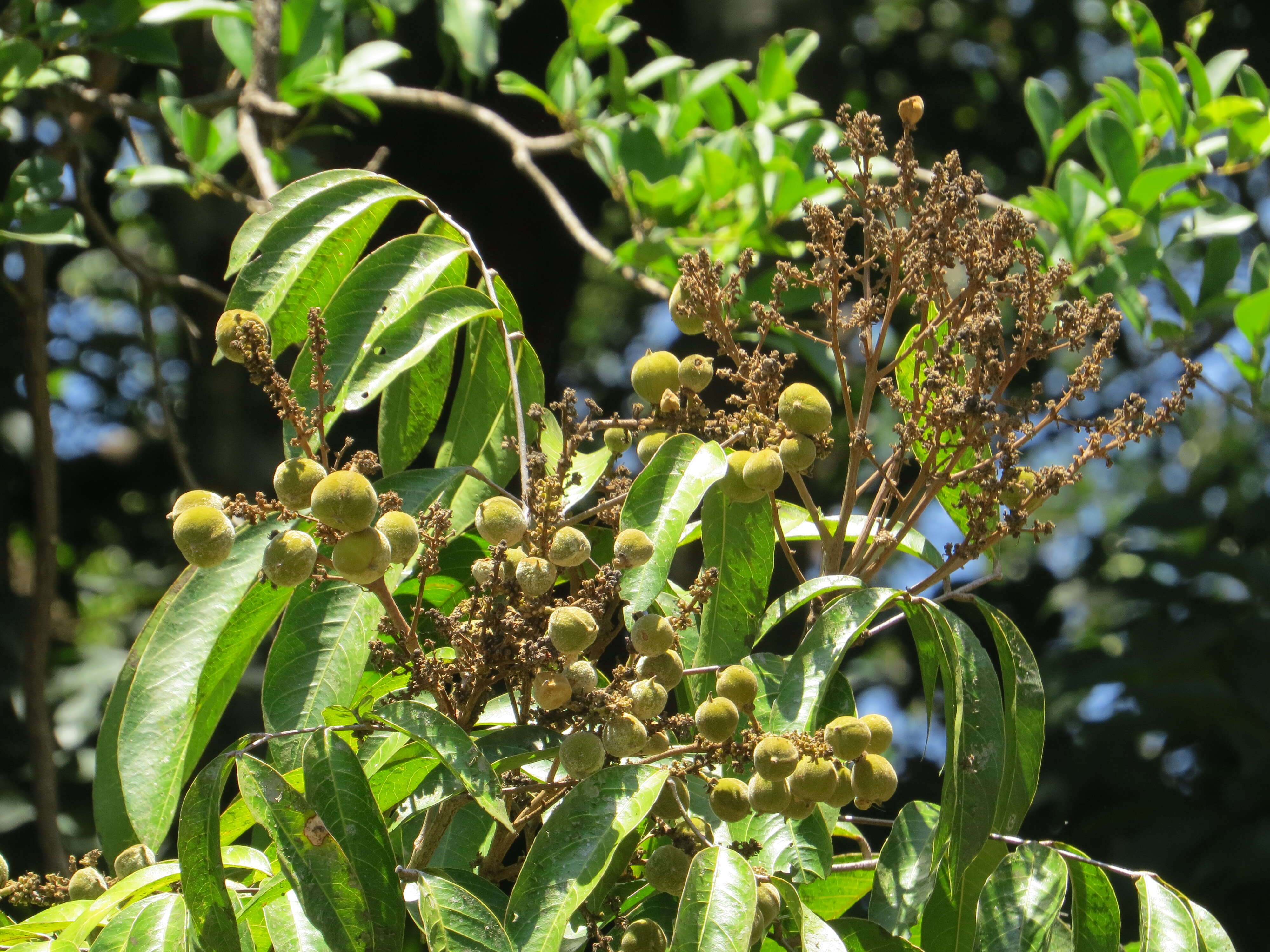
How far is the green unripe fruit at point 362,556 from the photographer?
0.76 metres

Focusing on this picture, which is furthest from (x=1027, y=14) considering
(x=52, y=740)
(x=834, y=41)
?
(x=52, y=740)

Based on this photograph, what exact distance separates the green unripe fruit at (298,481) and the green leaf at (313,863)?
0.56 ft

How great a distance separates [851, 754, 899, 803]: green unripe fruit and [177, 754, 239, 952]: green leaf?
1.40 feet

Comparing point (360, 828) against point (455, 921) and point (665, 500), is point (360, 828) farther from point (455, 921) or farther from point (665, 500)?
point (665, 500)

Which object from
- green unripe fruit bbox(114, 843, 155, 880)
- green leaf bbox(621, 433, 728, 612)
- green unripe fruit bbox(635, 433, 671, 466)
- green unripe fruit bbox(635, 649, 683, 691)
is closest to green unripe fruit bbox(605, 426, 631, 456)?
green unripe fruit bbox(635, 433, 671, 466)

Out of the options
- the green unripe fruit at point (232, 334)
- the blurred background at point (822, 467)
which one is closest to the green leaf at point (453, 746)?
the green unripe fruit at point (232, 334)

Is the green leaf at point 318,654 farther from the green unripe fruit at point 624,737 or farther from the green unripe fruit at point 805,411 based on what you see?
the green unripe fruit at point 805,411

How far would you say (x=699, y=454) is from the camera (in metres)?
0.88

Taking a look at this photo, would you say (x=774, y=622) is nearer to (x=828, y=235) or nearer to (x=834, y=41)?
(x=828, y=235)

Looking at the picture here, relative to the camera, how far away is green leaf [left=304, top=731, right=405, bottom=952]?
0.72m

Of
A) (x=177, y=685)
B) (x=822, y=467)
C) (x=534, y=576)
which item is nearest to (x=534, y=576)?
(x=534, y=576)

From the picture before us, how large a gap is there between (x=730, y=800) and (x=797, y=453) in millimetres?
259

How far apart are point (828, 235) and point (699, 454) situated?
224mm

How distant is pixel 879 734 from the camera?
2.85 feet
